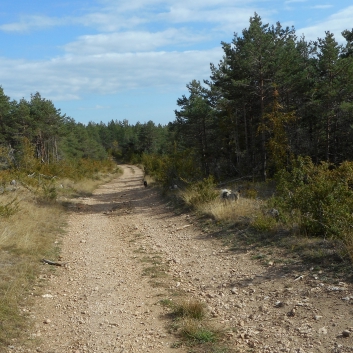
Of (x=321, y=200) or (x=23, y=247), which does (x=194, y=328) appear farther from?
(x=23, y=247)

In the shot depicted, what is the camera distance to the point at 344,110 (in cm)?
1861

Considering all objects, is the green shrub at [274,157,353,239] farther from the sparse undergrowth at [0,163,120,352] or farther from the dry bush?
the sparse undergrowth at [0,163,120,352]

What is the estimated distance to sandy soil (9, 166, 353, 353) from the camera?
4852 millimetres

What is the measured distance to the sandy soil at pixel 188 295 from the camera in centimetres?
485

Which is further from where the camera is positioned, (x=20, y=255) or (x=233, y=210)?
(x=233, y=210)

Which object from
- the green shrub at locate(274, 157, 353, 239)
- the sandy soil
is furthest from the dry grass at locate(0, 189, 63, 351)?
the green shrub at locate(274, 157, 353, 239)

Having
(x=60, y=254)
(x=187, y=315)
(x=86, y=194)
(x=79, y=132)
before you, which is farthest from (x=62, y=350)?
(x=79, y=132)

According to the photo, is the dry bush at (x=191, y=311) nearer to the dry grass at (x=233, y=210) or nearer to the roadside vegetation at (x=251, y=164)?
the roadside vegetation at (x=251, y=164)

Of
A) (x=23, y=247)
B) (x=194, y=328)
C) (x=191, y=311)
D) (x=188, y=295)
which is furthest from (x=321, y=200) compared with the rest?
(x=23, y=247)

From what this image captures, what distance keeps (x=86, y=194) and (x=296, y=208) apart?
1783cm

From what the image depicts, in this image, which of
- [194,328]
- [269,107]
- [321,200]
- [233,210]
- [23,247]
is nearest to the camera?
[194,328]

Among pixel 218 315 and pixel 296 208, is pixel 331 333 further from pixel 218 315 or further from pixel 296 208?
pixel 296 208

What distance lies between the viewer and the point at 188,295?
21.6 feet

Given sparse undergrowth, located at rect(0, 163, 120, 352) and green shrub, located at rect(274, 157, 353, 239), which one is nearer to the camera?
sparse undergrowth, located at rect(0, 163, 120, 352)
